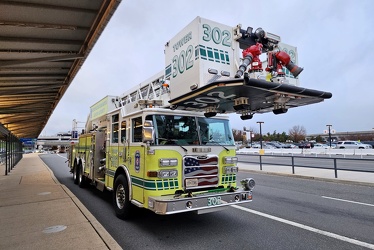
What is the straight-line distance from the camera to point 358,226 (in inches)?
221

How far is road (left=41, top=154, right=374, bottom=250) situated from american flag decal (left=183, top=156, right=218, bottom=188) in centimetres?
98

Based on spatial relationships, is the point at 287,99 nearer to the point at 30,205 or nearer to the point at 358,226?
the point at 358,226

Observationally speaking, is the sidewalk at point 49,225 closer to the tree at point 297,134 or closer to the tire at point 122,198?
the tire at point 122,198

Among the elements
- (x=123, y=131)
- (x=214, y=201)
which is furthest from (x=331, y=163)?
(x=123, y=131)

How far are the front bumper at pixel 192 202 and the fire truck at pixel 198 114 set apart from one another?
0.02 m

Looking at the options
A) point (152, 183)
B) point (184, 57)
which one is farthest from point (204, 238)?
point (184, 57)

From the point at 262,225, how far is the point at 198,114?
2838 millimetres

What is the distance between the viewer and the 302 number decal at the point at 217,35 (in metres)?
4.81

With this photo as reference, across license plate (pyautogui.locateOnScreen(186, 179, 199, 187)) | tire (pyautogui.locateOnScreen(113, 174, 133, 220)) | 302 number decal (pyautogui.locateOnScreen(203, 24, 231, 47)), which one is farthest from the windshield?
302 number decal (pyautogui.locateOnScreen(203, 24, 231, 47))

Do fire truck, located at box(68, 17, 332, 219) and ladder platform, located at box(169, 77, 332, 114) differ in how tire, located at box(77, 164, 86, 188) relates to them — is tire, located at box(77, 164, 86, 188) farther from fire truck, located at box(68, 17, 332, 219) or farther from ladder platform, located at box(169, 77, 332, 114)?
ladder platform, located at box(169, 77, 332, 114)

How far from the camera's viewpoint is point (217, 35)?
495cm

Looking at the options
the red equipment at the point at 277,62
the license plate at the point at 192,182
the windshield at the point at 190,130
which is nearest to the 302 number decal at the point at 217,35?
the red equipment at the point at 277,62

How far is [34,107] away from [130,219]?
1445 centimetres

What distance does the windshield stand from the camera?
568 cm
